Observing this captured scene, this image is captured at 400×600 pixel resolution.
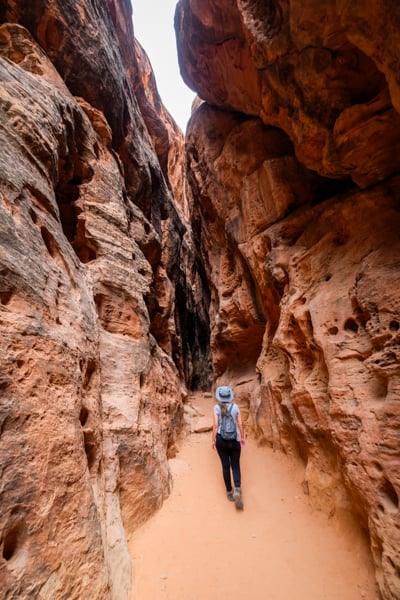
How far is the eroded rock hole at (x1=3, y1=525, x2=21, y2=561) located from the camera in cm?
203

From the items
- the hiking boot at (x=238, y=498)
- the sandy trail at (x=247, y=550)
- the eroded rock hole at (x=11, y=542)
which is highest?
the eroded rock hole at (x=11, y=542)

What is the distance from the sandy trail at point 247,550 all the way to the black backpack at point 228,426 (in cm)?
101

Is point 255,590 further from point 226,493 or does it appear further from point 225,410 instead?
point 225,410

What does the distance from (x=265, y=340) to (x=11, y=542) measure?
6748mm

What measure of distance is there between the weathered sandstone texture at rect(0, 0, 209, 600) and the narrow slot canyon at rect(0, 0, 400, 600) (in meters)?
0.03

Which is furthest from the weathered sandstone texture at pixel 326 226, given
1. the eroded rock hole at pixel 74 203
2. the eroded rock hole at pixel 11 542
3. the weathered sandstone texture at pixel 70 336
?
the eroded rock hole at pixel 74 203

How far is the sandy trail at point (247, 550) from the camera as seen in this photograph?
9.75 feet

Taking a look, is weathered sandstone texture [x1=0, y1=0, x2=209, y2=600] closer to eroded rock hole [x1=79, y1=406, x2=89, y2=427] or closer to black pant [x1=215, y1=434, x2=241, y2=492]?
eroded rock hole [x1=79, y1=406, x2=89, y2=427]

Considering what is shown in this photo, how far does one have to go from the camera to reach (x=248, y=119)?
350 inches

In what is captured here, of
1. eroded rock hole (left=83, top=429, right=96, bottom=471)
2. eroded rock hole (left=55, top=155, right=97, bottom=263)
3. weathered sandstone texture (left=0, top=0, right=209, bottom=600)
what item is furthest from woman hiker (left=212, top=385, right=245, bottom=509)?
eroded rock hole (left=55, top=155, right=97, bottom=263)

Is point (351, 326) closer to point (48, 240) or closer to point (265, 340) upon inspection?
point (265, 340)

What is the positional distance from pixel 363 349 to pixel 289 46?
5.22 meters

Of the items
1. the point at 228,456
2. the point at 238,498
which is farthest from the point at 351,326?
the point at 238,498

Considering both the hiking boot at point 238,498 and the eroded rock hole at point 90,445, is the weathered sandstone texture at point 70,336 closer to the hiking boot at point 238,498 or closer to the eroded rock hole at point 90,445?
the eroded rock hole at point 90,445
